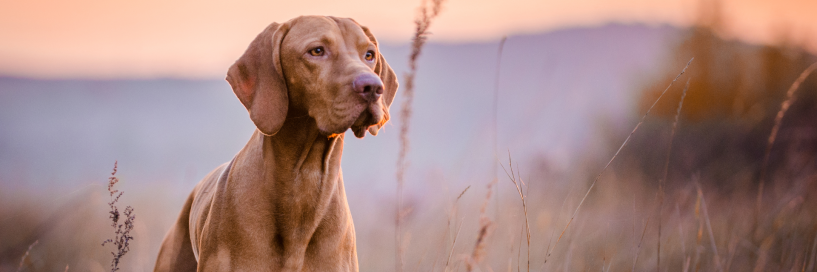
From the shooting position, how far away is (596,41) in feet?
29.2

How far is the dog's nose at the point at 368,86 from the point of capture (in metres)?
2.37

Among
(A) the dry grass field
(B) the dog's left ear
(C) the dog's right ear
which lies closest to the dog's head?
(C) the dog's right ear

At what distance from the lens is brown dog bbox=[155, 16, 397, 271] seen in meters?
2.61

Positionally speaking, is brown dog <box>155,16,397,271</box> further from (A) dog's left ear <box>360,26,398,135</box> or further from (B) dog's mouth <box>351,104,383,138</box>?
(A) dog's left ear <box>360,26,398,135</box>

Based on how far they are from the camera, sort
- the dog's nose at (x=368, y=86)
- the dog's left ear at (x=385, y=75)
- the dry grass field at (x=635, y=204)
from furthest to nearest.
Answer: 1. the dry grass field at (x=635, y=204)
2. the dog's left ear at (x=385, y=75)
3. the dog's nose at (x=368, y=86)

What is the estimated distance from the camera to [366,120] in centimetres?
251

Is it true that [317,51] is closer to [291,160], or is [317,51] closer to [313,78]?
[313,78]

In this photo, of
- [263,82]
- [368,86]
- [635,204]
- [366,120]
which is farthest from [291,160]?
[635,204]

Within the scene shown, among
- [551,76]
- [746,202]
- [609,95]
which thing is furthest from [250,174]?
[609,95]

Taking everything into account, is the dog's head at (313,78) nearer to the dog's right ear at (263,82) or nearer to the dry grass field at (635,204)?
the dog's right ear at (263,82)

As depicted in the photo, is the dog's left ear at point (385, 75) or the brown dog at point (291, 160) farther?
the dog's left ear at point (385, 75)

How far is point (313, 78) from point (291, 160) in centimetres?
48

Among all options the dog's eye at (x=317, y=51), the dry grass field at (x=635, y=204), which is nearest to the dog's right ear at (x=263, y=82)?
the dog's eye at (x=317, y=51)

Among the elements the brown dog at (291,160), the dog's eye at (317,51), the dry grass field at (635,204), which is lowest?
the dry grass field at (635,204)
